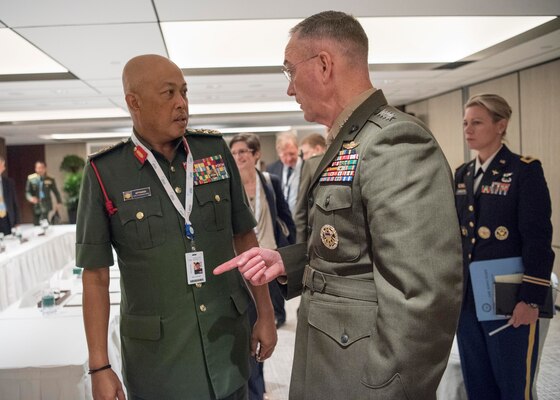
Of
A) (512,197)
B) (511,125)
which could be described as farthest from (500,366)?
(511,125)

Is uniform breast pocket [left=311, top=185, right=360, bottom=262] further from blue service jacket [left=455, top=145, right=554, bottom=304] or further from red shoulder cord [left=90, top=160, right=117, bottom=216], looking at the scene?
blue service jacket [left=455, top=145, right=554, bottom=304]

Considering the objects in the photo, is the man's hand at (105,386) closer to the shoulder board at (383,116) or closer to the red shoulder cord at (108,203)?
the red shoulder cord at (108,203)

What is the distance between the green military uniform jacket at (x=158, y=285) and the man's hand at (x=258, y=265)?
20cm

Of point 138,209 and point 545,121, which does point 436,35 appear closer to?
point 545,121

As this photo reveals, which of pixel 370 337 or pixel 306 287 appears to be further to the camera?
pixel 306 287

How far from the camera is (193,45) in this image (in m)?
4.90

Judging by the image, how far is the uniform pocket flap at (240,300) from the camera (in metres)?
1.50

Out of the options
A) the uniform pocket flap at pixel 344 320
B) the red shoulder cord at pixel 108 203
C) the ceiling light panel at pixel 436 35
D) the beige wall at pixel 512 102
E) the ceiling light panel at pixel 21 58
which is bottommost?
the uniform pocket flap at pixel 344 320

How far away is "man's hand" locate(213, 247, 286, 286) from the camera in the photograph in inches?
48.9

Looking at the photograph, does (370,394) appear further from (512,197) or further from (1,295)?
(1,295)

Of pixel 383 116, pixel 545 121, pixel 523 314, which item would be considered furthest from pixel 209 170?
pixel 545 121

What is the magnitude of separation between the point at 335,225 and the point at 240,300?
545 mm

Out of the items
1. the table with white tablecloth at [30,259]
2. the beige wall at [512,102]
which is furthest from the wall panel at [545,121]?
the table with white tablecloth at [30,259]

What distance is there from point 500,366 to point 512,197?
80 cm
